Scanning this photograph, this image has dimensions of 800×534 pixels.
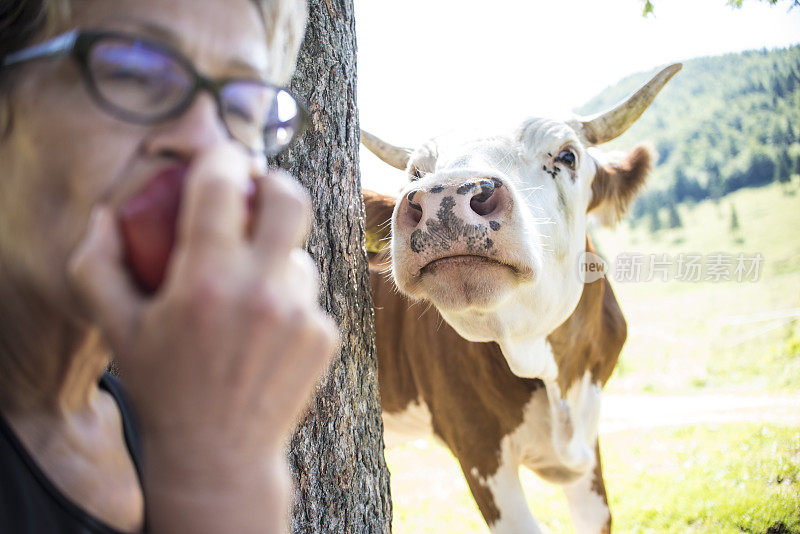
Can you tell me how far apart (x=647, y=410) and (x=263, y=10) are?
10475mm

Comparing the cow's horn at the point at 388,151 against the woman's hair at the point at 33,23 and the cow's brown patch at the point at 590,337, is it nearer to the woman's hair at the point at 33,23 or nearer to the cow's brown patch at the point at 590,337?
the cow's brown patch at the point at 590,337

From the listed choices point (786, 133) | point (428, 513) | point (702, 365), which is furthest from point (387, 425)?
point (786, 133)

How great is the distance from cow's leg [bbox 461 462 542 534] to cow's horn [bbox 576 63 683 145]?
5.97ft

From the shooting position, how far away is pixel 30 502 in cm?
78

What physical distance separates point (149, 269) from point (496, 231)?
164 centimetres

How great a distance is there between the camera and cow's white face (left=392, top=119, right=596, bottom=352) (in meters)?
2.13

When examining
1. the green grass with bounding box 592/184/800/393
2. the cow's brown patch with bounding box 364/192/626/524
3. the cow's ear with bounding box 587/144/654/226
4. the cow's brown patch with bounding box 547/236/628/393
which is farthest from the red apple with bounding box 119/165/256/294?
the green grass with bounding box 592/184/800/393

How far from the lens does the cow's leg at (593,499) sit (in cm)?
344

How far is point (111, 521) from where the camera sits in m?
0.84

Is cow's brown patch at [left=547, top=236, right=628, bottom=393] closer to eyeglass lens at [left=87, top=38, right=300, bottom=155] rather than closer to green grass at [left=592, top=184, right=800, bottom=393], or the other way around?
green grass at [left=592, top=184, right=800, bottom=393]

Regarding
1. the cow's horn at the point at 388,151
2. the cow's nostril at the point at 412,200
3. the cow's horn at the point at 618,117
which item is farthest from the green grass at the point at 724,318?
the cow's nostril at the point at 412,200

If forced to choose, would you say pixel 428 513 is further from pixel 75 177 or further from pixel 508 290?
pixel 75 177

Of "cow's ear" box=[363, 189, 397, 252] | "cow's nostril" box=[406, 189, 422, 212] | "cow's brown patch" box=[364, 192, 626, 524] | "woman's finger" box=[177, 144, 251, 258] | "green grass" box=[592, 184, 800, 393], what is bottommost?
"green grass" box=[592, 184, 800, 393]

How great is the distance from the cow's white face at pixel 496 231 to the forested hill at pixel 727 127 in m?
33.1
